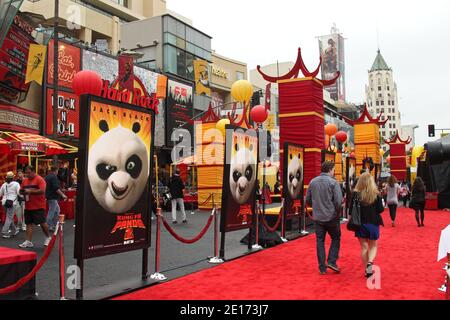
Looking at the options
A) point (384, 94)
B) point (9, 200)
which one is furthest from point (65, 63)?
point (384, 94)

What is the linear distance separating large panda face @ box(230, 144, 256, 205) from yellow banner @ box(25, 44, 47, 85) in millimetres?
13300

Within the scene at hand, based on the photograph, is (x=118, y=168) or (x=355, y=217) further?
(x=355, y=217)

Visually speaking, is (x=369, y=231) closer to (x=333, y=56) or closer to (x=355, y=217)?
(x=355, y=217)

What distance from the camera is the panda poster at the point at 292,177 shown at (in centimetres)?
1062

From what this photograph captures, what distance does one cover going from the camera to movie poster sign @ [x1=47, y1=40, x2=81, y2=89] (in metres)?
21.6

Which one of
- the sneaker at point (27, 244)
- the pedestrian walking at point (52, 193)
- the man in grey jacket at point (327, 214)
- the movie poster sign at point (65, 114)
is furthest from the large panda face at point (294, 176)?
the movie poster sign at point (65, 114)

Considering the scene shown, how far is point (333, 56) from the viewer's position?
119188 mm

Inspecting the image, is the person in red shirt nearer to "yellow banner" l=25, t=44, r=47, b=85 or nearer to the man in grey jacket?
the man in grey jacket

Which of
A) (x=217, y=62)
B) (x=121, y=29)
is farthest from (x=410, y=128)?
(x=121, y=29)

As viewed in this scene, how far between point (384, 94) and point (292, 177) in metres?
146

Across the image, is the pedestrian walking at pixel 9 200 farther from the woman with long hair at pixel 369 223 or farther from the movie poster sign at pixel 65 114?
the movie poster sign at pixel 65 114

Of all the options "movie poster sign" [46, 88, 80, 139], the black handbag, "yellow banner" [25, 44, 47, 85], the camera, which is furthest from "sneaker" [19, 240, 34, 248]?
"movie poster sign" [46, 88, 80, 139]

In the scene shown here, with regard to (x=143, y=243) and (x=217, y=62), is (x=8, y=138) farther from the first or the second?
(x=217, y=62)

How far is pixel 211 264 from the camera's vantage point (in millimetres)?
7520
